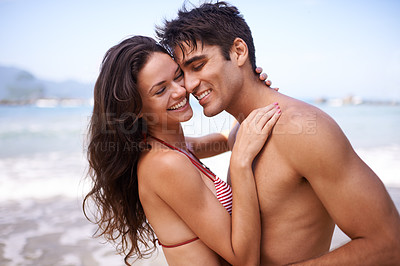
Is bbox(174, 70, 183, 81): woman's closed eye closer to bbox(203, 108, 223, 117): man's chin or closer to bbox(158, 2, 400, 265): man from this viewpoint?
bbox(158, 2, 400, 265): man

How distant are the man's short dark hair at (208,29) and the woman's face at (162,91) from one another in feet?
0.71

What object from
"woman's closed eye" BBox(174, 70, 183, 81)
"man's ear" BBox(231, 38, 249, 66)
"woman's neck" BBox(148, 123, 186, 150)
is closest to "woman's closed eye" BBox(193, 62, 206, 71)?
"woman's closed eye" BBox(174, 70, 183, 81)

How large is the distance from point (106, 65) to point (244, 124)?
1073 mm

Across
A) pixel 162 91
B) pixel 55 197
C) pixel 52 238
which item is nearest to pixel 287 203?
pixel 162 91

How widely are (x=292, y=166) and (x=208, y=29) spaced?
1.21 meters

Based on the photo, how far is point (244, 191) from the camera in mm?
2072

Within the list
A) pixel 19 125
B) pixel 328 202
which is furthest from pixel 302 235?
pixel 19 125

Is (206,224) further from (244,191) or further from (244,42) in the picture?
(244,42)

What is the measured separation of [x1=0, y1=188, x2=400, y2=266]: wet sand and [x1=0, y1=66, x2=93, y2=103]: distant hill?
39.6 metres

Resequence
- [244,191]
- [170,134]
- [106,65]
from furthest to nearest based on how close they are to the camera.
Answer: [170,134] → [106,65] → [244,191]

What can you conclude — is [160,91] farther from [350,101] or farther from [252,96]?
[350,101]

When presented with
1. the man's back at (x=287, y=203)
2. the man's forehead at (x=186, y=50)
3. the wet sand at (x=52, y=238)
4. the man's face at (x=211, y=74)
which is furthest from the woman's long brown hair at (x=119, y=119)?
the wet sand at (x=52, y=238)

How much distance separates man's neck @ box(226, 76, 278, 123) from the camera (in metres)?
2.44

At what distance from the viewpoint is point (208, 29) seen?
2500mm
